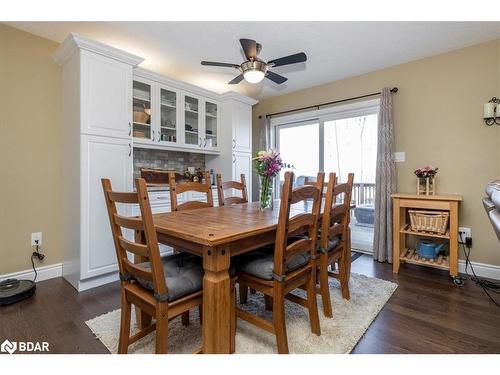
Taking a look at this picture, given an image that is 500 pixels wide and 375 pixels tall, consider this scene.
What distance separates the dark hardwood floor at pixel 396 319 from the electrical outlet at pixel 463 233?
46 cm

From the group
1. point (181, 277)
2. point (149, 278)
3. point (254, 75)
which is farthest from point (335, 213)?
point (254, 75)

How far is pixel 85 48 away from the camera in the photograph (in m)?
2.20

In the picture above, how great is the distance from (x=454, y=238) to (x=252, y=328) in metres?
2.14

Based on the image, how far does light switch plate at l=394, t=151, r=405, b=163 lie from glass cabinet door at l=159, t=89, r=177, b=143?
2735 mm

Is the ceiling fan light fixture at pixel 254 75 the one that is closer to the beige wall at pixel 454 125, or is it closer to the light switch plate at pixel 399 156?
the beige wall at pixel 454 125

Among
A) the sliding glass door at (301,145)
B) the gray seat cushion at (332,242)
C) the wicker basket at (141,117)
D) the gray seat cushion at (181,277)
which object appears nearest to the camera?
the gray seat cushion at (181,277)

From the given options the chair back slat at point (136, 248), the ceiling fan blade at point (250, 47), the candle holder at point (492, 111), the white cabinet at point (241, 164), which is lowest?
the chair back slat at point (136, 248)

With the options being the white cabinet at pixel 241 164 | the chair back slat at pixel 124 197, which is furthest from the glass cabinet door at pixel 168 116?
the chair back slat at pixel 124 197

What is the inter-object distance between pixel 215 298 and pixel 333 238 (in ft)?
3.81

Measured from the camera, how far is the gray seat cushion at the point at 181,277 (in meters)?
1.20

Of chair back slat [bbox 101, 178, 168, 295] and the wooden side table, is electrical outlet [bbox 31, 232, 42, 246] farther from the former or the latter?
the wooden side table

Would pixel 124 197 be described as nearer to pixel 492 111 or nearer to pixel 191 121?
pixel 191 121

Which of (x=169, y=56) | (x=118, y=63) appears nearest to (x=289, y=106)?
(x=169, y=56)

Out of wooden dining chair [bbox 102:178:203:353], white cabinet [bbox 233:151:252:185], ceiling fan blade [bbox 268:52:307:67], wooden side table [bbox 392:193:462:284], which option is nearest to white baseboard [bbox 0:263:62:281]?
wooden dining chair [bbox 102:178:203:353]
